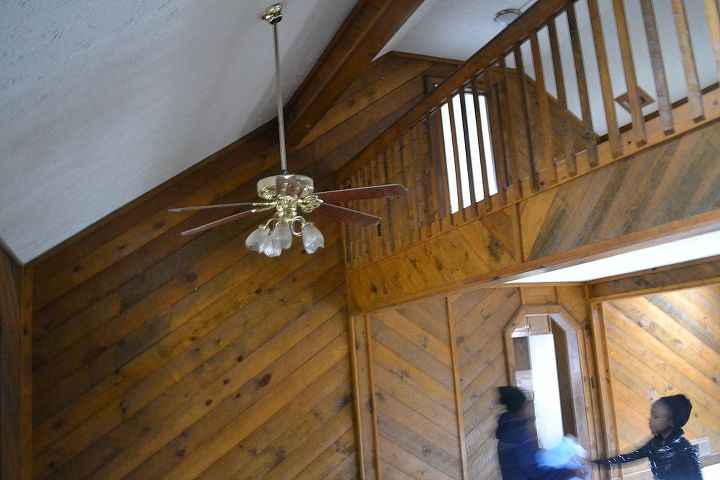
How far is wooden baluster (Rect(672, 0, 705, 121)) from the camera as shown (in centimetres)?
191

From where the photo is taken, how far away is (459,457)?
16.9ft

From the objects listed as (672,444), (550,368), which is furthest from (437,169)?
(550,368)

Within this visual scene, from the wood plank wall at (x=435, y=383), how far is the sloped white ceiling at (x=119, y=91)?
6.81 feet

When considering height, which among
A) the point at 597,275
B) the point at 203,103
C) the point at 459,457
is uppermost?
the point at 203,103

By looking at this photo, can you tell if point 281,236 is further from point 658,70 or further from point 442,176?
point 658,70

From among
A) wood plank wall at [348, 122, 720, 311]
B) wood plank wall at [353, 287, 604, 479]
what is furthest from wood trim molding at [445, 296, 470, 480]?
wood plank wall at [348, 122, 720, 311]

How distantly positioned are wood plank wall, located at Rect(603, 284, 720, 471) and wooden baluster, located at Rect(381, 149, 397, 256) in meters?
2.73

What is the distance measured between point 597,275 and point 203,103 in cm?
356

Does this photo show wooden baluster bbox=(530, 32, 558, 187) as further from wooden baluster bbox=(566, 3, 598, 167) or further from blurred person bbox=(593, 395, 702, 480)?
blurred person bbox=(593, 395, 702, 480)

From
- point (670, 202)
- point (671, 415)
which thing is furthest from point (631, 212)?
point (671, 415)

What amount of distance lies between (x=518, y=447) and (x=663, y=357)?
298 cm

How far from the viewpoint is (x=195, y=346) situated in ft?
14.9

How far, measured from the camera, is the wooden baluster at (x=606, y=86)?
223cm

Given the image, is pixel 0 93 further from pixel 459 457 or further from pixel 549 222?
pixel 459 457
